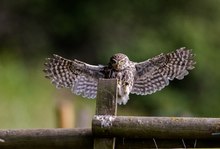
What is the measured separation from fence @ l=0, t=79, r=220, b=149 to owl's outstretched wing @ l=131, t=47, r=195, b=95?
67.6 inches

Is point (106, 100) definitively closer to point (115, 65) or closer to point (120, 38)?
point (115, 65)

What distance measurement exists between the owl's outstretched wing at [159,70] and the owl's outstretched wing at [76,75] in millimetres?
291

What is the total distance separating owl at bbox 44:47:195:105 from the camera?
599 centimetres

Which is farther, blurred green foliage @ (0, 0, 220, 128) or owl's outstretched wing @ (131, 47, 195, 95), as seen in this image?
blurred green foliage @ (0, 0, 220, 128)

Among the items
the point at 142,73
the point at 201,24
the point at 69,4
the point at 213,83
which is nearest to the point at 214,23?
the point at 201,24

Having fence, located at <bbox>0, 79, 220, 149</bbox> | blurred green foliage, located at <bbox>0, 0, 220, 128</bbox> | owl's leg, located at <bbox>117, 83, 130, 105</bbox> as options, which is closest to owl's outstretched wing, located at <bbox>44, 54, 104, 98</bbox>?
owl's leg, located at <bbox>117, 83, 130, 105</bbox>

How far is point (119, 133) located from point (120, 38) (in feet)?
57.7

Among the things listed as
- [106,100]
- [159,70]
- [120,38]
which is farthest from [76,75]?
[120,38]

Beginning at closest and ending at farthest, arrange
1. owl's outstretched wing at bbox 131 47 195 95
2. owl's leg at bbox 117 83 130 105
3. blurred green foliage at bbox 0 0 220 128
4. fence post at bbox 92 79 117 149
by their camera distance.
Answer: fence post at bbox 92 79 117 149, owl's leg at bbox 117 83 130 105, owl's outstretched wing at bbox 131 47 195 95, blurred green foliage at bbox 0 0 220 128

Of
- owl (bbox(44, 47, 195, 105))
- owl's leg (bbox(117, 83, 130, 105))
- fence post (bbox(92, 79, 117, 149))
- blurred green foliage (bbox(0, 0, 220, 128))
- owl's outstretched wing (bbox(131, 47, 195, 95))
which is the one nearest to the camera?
fence post (bbox(92, 79, 117, 149))

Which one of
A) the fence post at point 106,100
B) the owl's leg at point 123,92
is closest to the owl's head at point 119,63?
the owl's leg at point 123,92

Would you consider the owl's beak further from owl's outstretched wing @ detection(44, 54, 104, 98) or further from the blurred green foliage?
the blurred green foliage

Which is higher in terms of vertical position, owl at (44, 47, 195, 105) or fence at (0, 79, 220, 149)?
owl at (44, 47, 195, 105)

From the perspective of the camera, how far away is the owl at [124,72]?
5988 millimetres
